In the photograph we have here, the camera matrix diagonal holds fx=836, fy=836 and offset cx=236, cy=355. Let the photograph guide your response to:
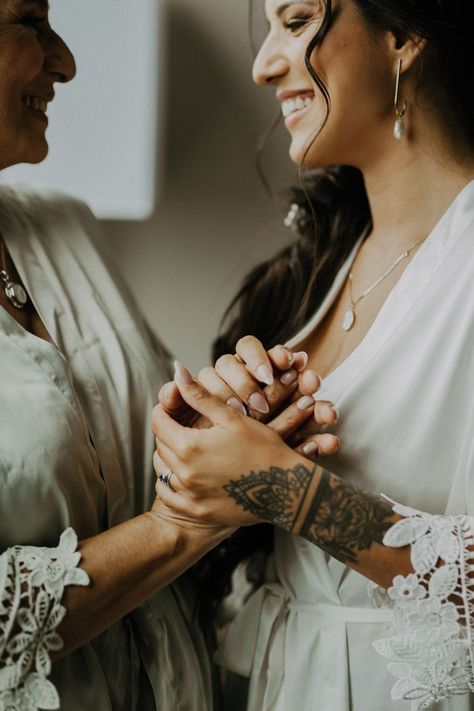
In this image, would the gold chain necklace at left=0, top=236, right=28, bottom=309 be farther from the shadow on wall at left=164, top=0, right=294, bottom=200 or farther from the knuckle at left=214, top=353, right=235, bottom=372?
the shadow on wall at left=164, top=0, right=294, bottom=200

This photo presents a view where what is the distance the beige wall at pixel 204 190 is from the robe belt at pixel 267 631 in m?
0.61

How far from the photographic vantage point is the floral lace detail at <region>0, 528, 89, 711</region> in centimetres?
102

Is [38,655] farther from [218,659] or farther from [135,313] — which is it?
[135,313]

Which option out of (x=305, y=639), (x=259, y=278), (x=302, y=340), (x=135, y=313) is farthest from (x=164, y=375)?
(x=305, y=639)

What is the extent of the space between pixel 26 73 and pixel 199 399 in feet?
1.97

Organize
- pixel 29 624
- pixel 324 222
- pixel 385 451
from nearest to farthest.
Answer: pixel 29 624, pixel 385 451, pixel 324 222

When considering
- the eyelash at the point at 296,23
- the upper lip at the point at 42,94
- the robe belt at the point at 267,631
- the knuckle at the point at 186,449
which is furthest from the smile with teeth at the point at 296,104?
the robe belt at the point at 267,631

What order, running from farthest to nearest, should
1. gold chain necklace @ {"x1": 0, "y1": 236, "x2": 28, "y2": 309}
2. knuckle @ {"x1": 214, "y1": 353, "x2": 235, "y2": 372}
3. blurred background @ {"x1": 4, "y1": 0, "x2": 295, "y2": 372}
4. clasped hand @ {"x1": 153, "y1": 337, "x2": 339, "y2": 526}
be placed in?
blurred background @ {"x1": 4, "y1": 0, "x2": 295, "y2": 372} → gold chain necklace @ {"x1": 0, "y1": 236, "x2": 28, "y2": 309} → knuckle @ {"x1": 214, "y1": 353, "x2": 235, "y2": 372} → clasped hand @ {"x1": 153, "y1": 337, "x2": 339, "y2": 526}

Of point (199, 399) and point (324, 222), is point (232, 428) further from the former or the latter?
point (324, 222)

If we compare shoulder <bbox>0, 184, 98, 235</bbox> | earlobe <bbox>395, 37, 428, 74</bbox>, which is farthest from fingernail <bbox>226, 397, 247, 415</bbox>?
earlobe <bbox>395, 37, 428, 74</bbox>

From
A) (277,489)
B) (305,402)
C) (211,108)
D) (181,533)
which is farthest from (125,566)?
(211,108)

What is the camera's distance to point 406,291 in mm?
1301

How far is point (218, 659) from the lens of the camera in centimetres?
145

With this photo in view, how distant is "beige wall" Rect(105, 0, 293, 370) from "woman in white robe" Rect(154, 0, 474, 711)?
0.30 meters
